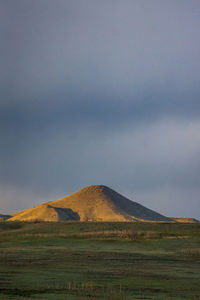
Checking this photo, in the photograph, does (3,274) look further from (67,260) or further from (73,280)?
(67,260)

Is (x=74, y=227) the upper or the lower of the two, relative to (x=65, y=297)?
upper

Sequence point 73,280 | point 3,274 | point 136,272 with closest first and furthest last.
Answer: point 73,280, point 3,274, point 136,272

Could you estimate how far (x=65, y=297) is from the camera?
893 inches

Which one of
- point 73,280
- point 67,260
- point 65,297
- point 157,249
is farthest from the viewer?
point 157,249

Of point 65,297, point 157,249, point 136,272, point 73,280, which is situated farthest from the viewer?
point 157,249

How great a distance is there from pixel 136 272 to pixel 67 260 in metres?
9.34

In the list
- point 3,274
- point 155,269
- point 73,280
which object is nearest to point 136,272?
point 155,269

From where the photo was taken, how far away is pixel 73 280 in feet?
94.2

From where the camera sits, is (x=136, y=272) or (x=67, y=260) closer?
(x=136, y=272)

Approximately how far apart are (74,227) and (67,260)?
58.3 m

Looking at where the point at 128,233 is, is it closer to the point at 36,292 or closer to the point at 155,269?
the point at 155,269

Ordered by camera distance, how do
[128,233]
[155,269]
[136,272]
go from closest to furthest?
[136,272]
[155,269]
[128,233]

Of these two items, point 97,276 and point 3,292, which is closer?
point 3,292

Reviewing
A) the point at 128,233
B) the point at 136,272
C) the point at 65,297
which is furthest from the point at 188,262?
the point at 128,233
